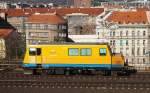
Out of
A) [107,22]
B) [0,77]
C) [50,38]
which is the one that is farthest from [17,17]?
[0,77]

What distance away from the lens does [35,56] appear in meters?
35.5

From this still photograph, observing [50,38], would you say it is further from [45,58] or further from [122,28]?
[45,58]

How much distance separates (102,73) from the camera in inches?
1380

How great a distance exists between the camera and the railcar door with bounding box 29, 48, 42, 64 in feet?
116

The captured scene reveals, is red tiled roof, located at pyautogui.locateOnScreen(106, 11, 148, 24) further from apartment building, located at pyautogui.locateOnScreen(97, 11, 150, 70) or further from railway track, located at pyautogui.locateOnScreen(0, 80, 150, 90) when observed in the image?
railway track, located at pyautogui.locateOnScreen(0, 80, 150, 90)

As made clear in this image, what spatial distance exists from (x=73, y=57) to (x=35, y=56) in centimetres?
244

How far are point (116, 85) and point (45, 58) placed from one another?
8.04m

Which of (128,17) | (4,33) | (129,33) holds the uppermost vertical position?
(128,17)

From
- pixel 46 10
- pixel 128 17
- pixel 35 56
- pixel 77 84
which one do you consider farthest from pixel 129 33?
pixel 77 84

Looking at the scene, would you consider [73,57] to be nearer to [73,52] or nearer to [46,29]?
[73,52]

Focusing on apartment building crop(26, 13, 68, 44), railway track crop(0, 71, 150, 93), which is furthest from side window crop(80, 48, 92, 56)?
apartment building crop(26, 13, 68, 44)

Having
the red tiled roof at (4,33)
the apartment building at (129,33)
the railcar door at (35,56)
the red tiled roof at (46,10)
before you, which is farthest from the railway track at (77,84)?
the red tiled roof at (46,10)

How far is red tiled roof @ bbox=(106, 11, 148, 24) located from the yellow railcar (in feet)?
149

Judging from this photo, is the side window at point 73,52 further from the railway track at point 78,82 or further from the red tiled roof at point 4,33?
the red tiled roof at point 4,33
